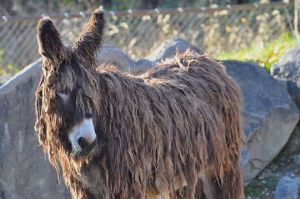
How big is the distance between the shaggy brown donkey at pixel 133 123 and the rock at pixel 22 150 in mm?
1378

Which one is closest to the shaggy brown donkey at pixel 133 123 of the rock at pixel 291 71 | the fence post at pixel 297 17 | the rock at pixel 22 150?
the rock at pixel 22 150

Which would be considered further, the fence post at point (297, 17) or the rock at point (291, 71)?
the fence post at point (297, 17)

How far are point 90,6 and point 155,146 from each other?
31.8ft

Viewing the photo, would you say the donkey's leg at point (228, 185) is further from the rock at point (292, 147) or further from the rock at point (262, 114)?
the rock at point (292, 147)

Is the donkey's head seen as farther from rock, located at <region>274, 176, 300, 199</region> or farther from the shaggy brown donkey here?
rock, located at <region>274, 176, 300, 199</region>

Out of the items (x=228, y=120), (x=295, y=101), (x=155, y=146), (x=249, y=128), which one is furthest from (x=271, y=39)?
(x=155, y=146)

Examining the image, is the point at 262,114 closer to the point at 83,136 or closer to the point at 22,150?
the point at 22,150

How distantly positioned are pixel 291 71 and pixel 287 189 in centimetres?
170

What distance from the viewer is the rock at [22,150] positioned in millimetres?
6391

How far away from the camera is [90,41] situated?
4609mm

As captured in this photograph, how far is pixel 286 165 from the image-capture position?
24.7ft

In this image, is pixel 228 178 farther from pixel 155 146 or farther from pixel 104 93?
pixel 104 93

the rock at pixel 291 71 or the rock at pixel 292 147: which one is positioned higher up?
the rock at pixel 291 71

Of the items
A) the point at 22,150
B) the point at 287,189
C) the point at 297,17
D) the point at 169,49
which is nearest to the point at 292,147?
the point at 287,189
